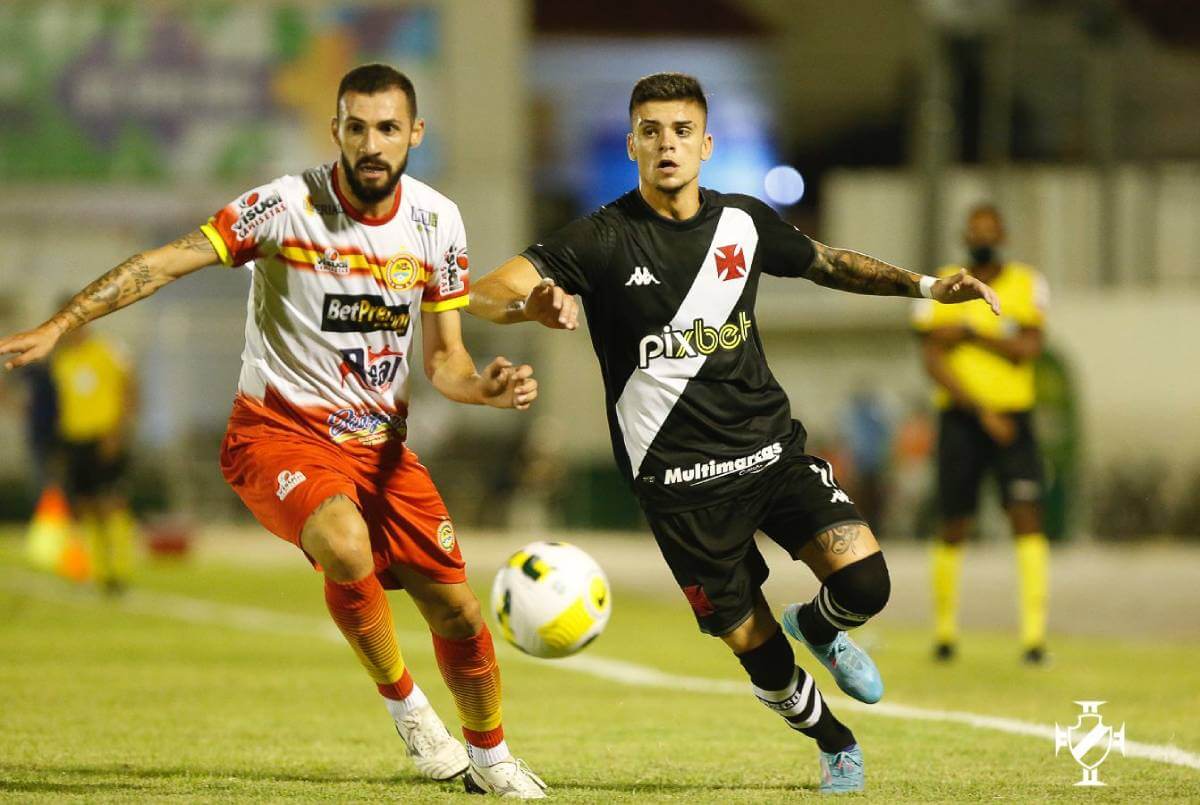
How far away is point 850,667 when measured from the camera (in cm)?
623

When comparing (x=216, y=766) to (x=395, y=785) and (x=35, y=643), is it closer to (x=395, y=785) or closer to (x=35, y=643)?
(x=395, y=785)

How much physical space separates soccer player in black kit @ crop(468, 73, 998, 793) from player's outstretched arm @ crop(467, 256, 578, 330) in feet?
0.43

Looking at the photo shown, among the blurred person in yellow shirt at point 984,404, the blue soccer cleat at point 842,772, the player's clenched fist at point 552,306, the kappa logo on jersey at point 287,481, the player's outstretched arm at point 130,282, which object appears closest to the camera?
the player's clenched fist at point 552,306

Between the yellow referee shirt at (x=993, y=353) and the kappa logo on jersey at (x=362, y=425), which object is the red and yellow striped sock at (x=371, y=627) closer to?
the kappa logo on jersey at (x=362, y=425)

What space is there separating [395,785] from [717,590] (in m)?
1.25

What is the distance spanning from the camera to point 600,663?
10.9 m

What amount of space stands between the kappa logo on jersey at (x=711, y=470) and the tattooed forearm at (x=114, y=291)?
1757mm

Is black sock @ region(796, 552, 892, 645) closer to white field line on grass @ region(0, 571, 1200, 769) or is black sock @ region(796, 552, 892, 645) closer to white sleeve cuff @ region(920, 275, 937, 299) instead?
white sleeve cuff @ region(920, 275, 937, 299)

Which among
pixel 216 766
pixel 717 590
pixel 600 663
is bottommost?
pixel 600 663

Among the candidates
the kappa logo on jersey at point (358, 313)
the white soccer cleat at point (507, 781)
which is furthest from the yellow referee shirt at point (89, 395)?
the white soccer cleat at point (507, 781)

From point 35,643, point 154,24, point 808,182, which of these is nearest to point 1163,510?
point 808,182

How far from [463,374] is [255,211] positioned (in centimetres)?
85

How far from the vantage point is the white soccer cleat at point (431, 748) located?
631 cm

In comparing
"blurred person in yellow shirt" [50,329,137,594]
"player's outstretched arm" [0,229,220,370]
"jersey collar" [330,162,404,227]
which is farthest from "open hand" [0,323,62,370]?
"blurred person in yellow shirt" [50,329,137,594]
